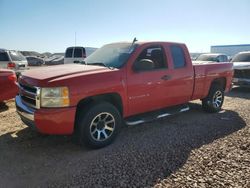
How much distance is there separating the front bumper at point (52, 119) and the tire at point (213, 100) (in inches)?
169

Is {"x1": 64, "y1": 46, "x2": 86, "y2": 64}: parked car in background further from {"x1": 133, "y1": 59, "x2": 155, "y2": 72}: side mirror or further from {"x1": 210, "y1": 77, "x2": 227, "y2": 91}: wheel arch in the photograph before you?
{"x1": 133, "y1": 59, "x2": 155, "y2": 72}: side mirror

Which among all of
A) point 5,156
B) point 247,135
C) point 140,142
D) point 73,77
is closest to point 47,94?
point 73,77

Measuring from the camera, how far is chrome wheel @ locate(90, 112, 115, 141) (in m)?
4.69

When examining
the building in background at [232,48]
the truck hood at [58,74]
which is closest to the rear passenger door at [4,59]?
the truck hood at [58,74]

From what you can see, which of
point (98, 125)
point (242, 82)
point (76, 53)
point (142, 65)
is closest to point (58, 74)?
point (98, 125)

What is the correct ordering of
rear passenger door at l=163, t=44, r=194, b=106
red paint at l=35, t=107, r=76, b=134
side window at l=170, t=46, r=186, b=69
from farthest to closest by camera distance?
side window at l=170, t=46, r=186, b=69
rear passenger door at l=163, t=44, r=194, b=106
red paint at l=35, t=107, r=76, b=134

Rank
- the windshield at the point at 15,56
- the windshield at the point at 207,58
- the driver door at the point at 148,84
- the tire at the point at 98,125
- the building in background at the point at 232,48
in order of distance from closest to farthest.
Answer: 1. the tire at the point at 98,125
2. the driver door at the point at 148,84
3. the windshield at the point at 15,56
4. the windshield at the point at 207,58
5. the building in background at the point at 232,48

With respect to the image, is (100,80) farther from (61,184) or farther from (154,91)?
(61,184)

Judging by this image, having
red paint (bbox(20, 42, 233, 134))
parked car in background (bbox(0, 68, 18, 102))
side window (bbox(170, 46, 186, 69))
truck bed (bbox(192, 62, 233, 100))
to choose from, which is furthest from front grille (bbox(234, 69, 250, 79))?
parked car in background (bbox(0, 68, 18, 102))

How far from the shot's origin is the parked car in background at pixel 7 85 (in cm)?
728

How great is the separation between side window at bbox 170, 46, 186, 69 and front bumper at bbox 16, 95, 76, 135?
280 cm

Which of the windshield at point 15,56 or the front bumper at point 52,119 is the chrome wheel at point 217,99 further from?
the windshield at point 15,56

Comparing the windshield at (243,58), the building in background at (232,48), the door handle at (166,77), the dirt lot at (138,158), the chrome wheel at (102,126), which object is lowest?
the dirt lot at (138,158)

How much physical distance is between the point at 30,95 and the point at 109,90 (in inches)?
52.3
